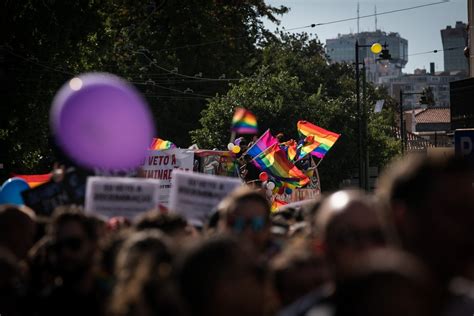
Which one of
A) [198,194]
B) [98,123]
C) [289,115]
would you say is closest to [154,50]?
[289,115]

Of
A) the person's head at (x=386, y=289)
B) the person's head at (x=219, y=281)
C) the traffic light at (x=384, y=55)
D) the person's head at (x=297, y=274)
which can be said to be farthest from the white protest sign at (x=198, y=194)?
the traffic light at (x=384, y=55)

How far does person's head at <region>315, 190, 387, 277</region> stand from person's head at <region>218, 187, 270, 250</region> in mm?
1285

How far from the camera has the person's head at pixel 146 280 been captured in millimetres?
3617

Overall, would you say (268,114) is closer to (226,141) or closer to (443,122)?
(226,141)

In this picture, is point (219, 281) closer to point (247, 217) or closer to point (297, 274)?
point (297, 274)

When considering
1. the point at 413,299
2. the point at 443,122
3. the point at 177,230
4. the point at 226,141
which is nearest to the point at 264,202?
the point at 177,230

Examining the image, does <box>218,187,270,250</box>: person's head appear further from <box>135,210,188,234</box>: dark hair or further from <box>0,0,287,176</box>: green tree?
<box>0,0,287,176</box>: green tree

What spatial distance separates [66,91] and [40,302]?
3686 mm

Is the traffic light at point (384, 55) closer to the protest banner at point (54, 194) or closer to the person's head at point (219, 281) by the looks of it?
the protest banner at point (54, 194)

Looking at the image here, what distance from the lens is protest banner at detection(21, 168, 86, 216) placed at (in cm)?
762

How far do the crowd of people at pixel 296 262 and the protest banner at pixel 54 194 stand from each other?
93.8 inches

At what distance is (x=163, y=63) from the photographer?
42.6 m

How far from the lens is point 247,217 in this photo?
5070 millimetres

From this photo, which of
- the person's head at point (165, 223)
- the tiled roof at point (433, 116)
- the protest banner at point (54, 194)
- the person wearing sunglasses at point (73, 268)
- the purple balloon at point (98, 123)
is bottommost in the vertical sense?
the person wearing sunglasses at point (73, 268)
